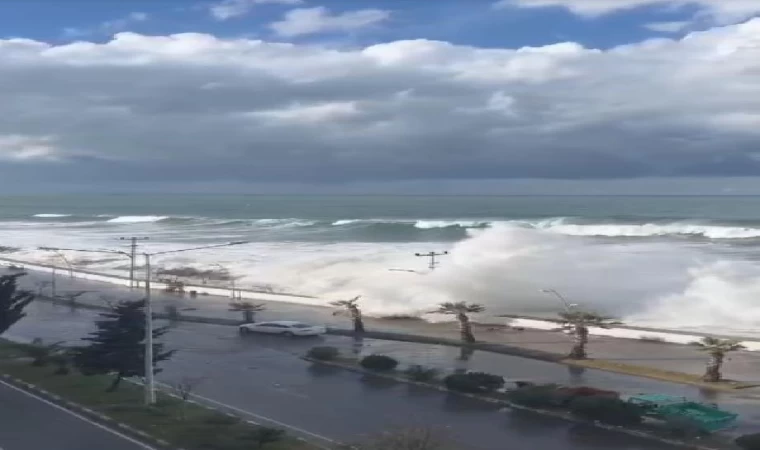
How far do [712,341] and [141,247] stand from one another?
6072cm

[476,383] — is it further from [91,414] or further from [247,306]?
[247,306]

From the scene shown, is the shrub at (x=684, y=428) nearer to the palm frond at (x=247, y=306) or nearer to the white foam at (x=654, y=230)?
the palm frond at (x=247, y=306)

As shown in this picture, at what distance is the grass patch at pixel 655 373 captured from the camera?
24.8 m

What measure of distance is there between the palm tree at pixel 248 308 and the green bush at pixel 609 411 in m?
19.0

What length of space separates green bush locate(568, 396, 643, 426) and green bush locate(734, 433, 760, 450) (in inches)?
95.6

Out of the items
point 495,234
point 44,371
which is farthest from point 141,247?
point 44,371


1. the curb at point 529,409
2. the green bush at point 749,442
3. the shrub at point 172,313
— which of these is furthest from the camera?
the shrub at point 172,313

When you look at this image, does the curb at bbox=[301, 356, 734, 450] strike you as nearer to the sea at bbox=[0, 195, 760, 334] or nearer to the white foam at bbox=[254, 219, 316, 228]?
the sea at bbox=[0, 195, 760, 334]

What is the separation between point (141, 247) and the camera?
259 feet

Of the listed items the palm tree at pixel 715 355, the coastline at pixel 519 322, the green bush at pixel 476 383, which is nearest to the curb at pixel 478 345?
the palm tree at pixel 715 355

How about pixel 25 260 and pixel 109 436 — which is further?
pixel 25 260

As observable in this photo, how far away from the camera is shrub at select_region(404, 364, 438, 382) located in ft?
82.1

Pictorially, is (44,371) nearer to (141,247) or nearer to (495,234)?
(495,234)

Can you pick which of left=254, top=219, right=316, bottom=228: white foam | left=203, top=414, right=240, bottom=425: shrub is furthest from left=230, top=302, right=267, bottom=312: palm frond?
left=254, top=219, right=316, bottom=228: white foam
